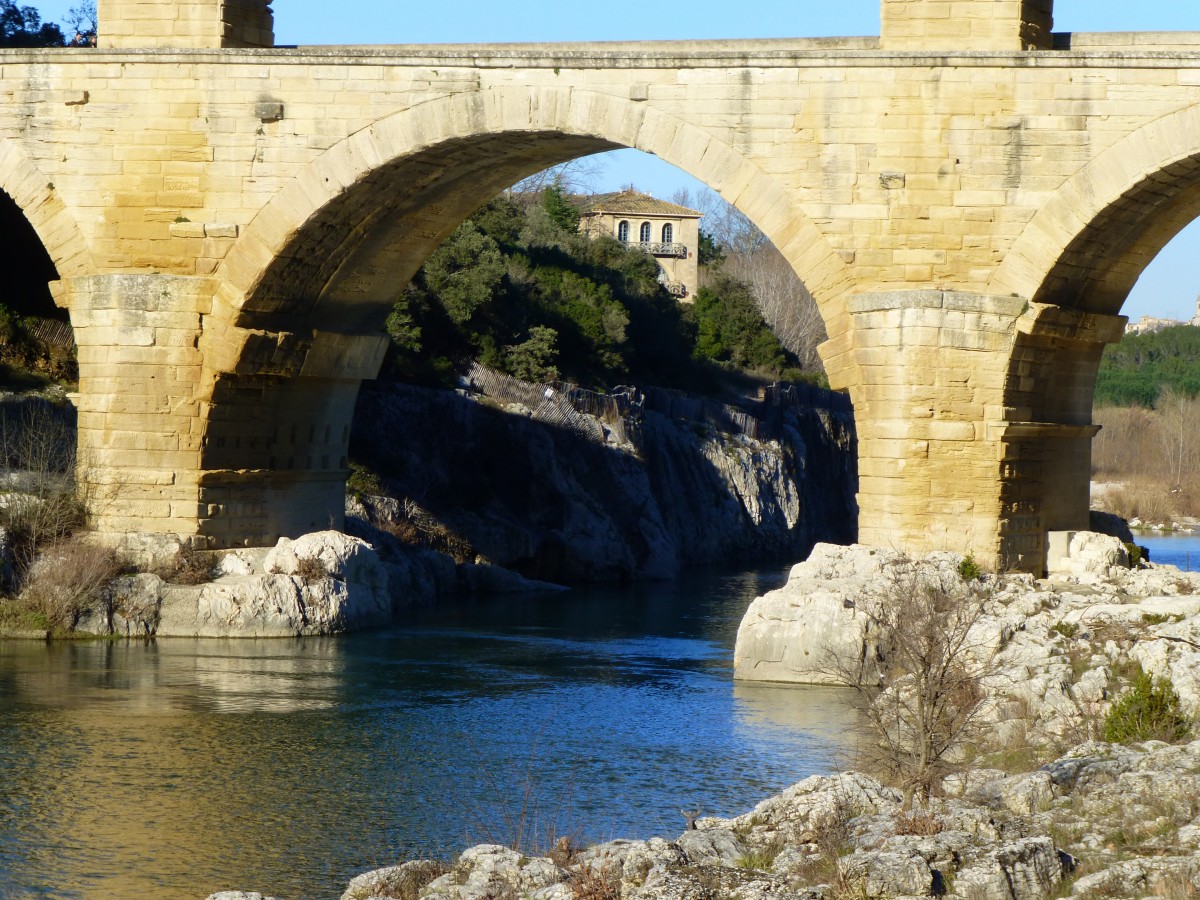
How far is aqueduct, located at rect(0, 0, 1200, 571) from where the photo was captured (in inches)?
471

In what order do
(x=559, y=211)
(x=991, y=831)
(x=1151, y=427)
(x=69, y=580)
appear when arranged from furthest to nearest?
(x=1151, y=427) → (x=559, y=211) → (x=69, y=580) → (x=991, y=831)

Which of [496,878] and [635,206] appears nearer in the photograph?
[496,878]

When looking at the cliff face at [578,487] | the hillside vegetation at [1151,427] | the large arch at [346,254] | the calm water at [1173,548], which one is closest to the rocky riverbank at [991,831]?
the large arch at [346,254]

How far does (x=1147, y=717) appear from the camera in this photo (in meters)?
8.73

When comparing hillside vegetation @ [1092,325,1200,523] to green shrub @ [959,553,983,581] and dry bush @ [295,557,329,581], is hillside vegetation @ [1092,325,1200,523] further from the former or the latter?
green shrub @ [959,553,983,581]

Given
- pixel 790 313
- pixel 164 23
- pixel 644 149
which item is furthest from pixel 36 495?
pixel 790 313

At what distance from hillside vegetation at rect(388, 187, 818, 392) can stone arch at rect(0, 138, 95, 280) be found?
27.1 feet

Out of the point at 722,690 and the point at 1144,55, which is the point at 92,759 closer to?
the point at 722,690

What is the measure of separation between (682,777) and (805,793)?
2.38 meters

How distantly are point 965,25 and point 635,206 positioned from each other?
32.6m

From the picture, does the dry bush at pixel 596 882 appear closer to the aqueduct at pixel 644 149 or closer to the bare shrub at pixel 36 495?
the aqueduct at pixel 644 149

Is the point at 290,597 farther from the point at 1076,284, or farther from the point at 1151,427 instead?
the point at 1151,427

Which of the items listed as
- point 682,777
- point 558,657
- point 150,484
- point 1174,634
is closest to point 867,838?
point 682,777

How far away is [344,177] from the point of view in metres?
13.7
